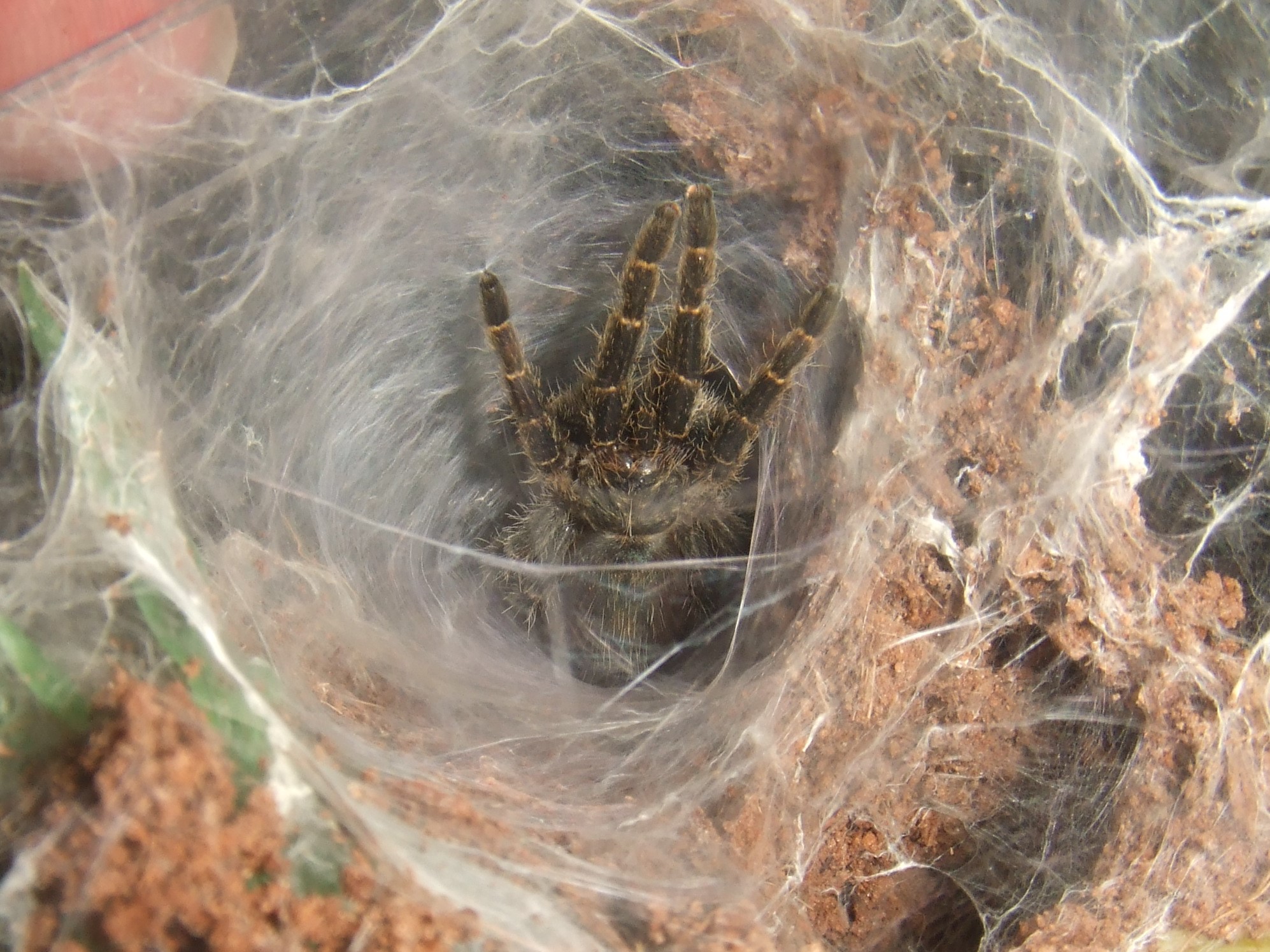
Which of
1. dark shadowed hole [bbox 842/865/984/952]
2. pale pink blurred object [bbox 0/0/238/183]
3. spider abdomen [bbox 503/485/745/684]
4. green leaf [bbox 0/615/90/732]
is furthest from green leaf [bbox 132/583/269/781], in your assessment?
dark shadowed hole [bbox 842/865/984/952]

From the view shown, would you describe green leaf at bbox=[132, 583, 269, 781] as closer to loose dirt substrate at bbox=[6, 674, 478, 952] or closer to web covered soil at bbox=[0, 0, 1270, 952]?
loose dirt substrate at bbox=[6, 674, 478, 952]

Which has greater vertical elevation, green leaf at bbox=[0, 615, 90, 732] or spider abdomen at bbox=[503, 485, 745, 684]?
green leaf at bbox=[0, 615, 90, 732]

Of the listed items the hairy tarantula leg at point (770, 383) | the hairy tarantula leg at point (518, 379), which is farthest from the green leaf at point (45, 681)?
the hairy tarantula leg at point (770, 383)

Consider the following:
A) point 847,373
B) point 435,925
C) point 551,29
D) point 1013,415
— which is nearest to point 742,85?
point 551,29

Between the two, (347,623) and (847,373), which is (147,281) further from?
(847,373)

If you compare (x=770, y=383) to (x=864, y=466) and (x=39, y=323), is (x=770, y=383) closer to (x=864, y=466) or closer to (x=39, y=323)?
(x=864, y=466)

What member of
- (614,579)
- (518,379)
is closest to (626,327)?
(518,379)
